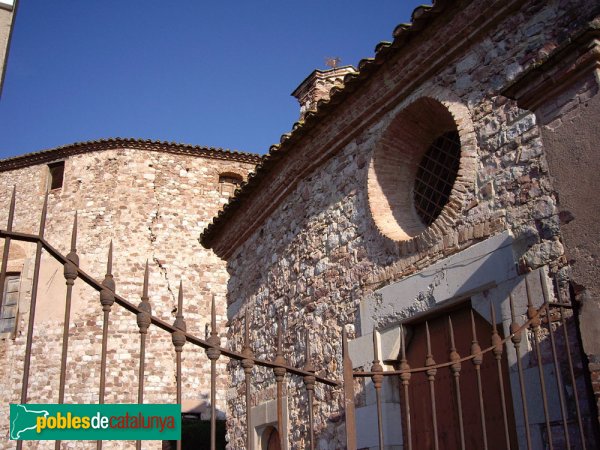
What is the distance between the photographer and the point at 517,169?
5.03m

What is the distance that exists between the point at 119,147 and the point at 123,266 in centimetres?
329

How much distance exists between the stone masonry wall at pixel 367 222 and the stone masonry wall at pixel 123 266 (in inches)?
239

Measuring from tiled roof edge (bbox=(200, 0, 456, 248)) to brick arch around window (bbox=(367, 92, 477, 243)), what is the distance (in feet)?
1.72

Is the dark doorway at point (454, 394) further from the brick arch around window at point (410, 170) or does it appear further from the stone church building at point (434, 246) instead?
the brick arch around window at point (410, 170)

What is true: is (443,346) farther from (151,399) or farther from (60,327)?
(60,327)

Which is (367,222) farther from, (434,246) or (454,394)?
(454,394)

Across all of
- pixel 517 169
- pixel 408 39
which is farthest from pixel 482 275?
pixel 408 39

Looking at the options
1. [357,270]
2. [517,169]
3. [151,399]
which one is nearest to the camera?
[517,169]

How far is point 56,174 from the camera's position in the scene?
17922mm

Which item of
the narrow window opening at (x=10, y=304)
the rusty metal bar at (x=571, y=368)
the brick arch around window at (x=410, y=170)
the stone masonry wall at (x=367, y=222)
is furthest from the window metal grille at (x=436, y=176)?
the narrow window opening at (x=10, y=304)

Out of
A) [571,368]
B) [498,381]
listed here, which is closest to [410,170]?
[498,381]

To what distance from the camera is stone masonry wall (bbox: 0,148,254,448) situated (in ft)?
49.3

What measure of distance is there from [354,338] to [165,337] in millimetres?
9841

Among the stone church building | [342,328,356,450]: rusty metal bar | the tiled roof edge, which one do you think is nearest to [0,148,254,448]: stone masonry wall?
the stone church building
